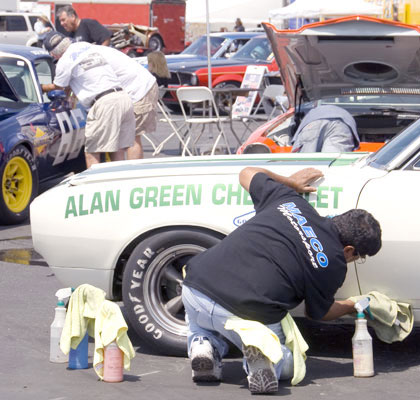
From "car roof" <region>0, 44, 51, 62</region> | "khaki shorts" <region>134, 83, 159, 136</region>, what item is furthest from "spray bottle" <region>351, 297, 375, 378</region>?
"car roof" <region>0, 44, 51, 62</region>

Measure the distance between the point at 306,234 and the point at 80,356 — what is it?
4.45ft

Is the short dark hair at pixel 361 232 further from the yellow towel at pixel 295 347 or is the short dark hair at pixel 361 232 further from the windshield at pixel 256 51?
the windshield at pixel 256 51

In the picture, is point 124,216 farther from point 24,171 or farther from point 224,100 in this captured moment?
point 224,100

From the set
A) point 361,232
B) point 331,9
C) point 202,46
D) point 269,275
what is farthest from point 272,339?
point 202,46

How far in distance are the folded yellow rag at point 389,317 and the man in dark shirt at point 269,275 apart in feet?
0.96

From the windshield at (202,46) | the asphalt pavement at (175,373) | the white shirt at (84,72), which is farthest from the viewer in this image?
the windshield at (202,46)

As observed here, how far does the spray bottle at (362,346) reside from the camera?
494 centimetres

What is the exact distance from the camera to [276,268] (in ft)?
15.6

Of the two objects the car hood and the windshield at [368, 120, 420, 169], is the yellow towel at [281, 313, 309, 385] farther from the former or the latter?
the car hood

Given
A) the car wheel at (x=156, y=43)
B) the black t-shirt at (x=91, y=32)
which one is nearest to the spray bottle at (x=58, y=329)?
Result: the black t-shirt at (x=91, y=32)

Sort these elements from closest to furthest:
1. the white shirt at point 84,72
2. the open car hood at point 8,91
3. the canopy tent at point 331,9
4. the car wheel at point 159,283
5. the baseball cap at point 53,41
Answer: the car wheel at point 159,283
the white shirt at point 84,72
the baseball cap at point 53,41
the open car hood at point 8,91
the canopy tent at point 331,9

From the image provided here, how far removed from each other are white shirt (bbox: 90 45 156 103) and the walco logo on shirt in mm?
5142

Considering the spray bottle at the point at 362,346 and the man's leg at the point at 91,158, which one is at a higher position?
the spray bottle at the point at 362,346

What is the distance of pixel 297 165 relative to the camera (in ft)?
17.9
